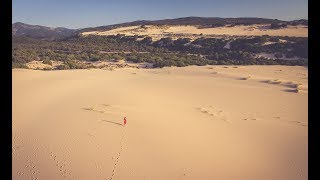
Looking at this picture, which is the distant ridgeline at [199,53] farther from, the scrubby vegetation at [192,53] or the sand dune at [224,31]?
the sand dune at [224,31]

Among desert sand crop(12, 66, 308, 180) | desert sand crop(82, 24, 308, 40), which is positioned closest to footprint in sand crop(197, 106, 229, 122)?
desert sand crop(12, 66, 308, 180)

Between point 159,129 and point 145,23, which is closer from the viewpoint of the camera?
point 159,129

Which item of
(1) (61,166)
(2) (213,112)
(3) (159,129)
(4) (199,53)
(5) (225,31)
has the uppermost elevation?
(5) (225,31)

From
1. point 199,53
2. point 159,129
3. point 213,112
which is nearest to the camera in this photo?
point 159,129

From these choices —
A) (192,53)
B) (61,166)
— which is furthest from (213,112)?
(192,53)

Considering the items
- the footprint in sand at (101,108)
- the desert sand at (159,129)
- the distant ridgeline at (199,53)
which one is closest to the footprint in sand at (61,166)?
the desert sand at (159,129)

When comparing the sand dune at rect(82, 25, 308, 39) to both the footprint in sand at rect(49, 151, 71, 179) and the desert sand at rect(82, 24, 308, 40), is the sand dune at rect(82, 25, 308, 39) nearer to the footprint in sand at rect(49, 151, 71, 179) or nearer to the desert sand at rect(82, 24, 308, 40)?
the desert sand at rect(82, 24, 308, 40)

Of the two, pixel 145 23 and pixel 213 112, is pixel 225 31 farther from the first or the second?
pixel 213 112
